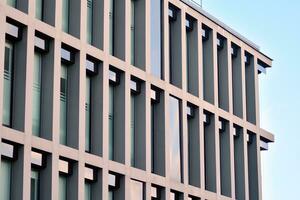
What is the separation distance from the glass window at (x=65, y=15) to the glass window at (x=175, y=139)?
8769 mm

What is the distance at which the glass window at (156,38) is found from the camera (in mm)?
51825

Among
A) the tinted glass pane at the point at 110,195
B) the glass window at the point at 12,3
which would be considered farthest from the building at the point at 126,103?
the tinted glass pane at the point at 110,195

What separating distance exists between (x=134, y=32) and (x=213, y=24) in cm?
820

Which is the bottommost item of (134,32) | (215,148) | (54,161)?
(54,161)

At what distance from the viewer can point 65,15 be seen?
152ft

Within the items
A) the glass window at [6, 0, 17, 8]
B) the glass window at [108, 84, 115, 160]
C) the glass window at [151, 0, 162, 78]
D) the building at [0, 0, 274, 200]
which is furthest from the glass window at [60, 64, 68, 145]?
the glass window at [151, 0, 162, 78]

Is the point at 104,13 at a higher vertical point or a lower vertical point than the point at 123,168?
higher

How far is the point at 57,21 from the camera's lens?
4438cm

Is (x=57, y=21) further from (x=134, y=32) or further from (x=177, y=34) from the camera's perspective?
(x=177, y=34)

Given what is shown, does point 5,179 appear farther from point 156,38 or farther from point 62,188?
point 156,38

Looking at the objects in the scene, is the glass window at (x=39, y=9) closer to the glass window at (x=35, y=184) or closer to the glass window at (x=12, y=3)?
the glass window at (x=12, y=3)

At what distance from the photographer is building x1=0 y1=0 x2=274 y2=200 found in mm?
42188

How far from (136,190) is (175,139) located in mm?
5231

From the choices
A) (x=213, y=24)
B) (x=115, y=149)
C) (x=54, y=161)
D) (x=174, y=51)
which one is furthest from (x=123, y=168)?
(x=213, y=24)
